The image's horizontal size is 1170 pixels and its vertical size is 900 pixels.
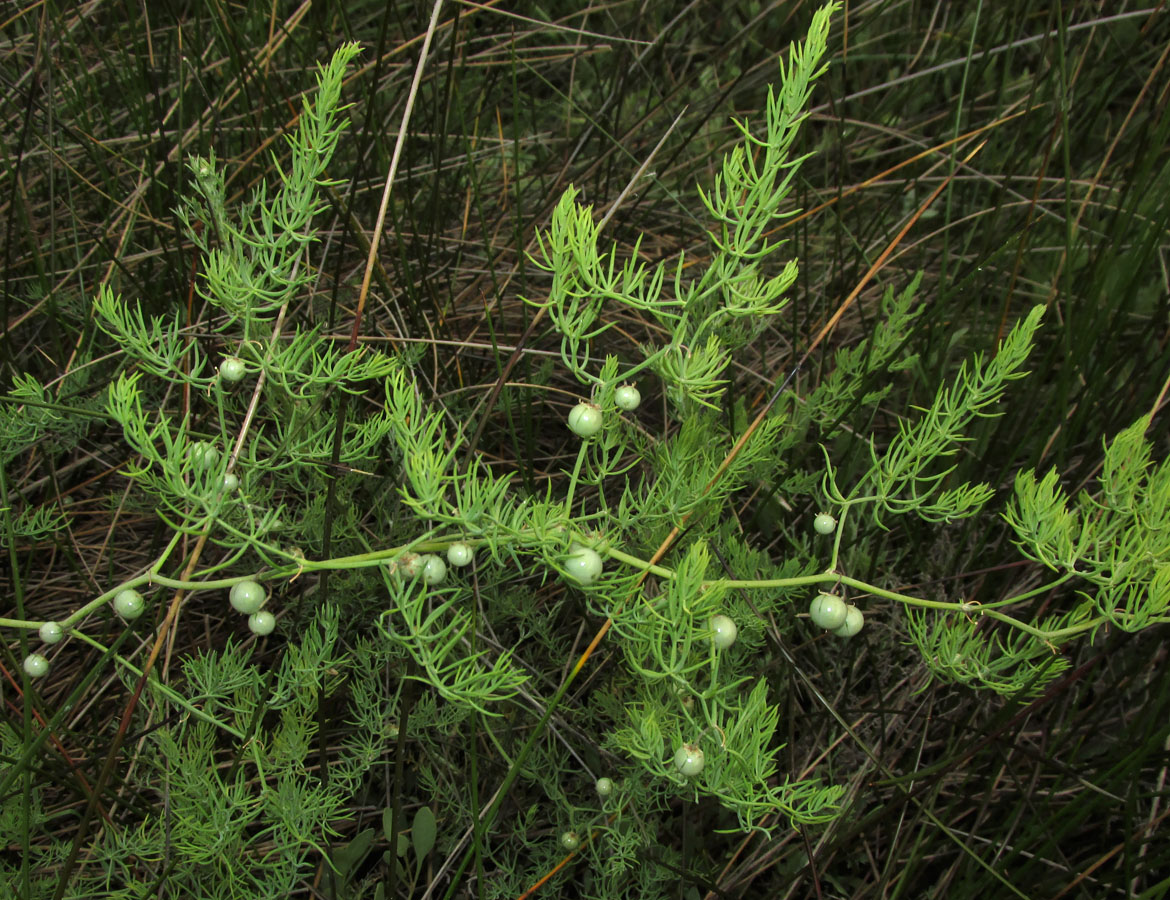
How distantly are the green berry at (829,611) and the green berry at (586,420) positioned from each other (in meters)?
0.29

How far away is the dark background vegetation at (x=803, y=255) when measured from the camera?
1.49 m

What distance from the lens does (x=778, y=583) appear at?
947mm

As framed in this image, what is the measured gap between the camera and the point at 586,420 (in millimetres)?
861

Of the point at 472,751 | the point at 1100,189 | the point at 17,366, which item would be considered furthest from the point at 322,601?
the point at 1100,189

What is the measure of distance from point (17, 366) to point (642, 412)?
1.17m

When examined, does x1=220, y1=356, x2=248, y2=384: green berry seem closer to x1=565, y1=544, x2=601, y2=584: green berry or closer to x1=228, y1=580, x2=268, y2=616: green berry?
x1=228, y1=580, x2=268, y2=616: green berry

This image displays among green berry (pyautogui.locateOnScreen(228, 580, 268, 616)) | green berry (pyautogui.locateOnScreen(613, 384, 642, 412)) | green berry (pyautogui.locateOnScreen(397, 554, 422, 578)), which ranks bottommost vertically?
green berry (pyautogui.locateOnScreen(228, 580, 268, 616))

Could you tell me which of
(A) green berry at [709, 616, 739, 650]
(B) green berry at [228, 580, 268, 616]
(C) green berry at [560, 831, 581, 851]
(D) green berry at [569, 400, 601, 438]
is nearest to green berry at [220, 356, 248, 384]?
(B) green berry at [228, 580, 268, 616]

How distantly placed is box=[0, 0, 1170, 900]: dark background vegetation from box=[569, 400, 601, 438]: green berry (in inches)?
14.6

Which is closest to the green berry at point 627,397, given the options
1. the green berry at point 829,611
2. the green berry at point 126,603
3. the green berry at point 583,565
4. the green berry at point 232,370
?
the green berry at point 583,565

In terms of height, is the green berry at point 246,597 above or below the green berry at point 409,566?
below

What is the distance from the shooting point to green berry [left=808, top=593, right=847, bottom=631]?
914mm

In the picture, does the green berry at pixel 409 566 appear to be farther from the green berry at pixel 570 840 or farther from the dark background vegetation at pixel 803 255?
the green berry at pixel 570 840

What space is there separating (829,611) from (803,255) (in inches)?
45.5
